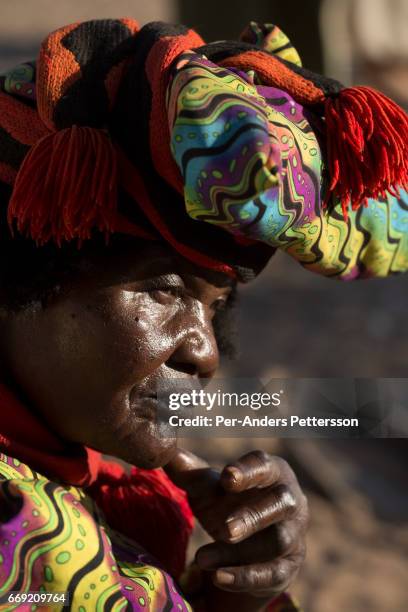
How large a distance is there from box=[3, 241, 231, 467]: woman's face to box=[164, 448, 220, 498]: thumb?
212 mm

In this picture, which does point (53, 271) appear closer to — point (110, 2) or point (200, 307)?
point (200, 307)

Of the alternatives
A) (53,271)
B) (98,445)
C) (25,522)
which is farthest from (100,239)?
(25,522)

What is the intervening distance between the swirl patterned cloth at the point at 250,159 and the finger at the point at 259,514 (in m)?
0.42

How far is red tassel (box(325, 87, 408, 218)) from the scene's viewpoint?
1.37 m

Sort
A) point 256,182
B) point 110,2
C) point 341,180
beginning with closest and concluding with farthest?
point 256,182, point 341,180, point 110,2

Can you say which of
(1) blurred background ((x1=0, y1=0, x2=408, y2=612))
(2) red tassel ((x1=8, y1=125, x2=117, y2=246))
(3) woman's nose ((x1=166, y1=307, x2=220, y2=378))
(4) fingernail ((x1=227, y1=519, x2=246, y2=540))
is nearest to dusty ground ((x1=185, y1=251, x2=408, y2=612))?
(1) blurred background ((x1=0, y1=0, x2=408, y2=612))

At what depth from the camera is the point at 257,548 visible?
1.61 m

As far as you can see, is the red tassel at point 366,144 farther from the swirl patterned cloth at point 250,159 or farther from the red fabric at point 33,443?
the red fabric at point 33,443

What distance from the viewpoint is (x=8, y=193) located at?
4.88 ft

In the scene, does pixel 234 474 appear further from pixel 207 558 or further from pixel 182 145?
pixel 182 145

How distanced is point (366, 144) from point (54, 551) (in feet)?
2.39

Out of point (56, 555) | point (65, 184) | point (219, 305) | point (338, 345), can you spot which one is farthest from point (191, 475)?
point (338, 345)

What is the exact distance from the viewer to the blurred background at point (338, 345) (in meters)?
3.31

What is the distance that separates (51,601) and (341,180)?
730 millimetres
